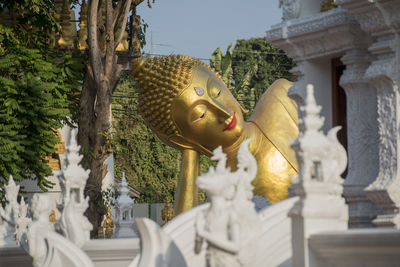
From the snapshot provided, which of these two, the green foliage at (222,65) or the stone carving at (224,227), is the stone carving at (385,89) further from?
the green foliage at (222,65)

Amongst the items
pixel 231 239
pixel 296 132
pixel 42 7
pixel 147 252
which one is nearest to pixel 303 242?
pixel 231 239

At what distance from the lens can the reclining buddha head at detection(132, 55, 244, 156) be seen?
1466 centimetres

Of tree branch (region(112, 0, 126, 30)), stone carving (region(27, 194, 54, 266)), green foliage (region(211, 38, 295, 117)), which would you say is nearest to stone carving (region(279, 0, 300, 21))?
stone carving (region(27, 194, 54, 266))

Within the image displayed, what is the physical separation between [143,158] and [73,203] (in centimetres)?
2923

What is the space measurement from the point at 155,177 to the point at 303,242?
33046 millimetres

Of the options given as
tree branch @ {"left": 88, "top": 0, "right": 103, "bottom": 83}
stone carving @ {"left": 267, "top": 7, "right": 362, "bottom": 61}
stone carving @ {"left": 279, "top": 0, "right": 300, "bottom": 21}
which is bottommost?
stone carving @ {"left": 267, "top": 7, "right": 362, "bottom": 61}

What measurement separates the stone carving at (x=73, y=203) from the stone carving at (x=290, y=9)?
12.3 feet

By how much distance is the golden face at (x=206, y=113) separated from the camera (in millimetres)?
14648

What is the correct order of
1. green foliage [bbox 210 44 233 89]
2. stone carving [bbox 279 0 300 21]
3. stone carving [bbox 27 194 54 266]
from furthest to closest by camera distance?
1. green foliage [bbox 210 44 233 89]
2. stone carving [bbox 279 0 300 21]
3. stone carving [bbox 27 194 54 266]

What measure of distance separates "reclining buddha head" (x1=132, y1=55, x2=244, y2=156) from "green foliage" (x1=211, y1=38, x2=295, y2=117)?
2584 cm

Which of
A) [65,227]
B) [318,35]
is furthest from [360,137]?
[65,227]

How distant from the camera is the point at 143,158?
39688 mm

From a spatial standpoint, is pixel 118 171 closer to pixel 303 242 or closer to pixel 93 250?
pixel 93 250

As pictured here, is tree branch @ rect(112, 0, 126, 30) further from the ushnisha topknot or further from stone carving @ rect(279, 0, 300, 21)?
stone carving @ rect(279, 0, 300, 21)
